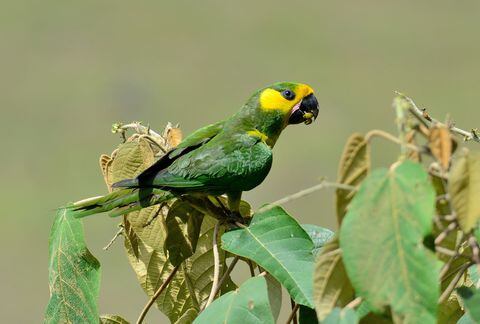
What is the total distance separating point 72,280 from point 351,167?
89 centimetres

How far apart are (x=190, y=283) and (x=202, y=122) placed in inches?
1115

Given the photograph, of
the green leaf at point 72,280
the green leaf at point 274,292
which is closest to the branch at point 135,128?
the green leaf at point 72,280

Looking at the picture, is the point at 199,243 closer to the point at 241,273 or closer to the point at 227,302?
the point at 227,302

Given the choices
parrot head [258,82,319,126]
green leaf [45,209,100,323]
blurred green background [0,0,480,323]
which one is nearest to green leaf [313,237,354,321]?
green leaf [45,209,100,323]

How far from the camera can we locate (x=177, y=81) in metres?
35.3

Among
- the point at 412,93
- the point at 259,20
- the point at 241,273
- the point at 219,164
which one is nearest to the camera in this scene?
the point at 219,164

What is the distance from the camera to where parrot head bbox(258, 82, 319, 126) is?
3.09 meters

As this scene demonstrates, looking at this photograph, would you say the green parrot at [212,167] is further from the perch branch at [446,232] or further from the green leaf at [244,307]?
the perch branch at [446,232]

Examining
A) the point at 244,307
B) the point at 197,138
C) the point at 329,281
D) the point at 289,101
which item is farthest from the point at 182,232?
the point at 289,101

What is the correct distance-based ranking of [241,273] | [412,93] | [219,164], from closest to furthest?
[219,164] < [241,273] < [412,93]

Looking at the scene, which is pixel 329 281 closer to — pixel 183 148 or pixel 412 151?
pixel 412 151

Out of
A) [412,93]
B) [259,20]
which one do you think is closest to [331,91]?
[412,93]

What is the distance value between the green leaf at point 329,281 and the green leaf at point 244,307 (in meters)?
0.25

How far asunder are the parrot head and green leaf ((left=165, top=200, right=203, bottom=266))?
2.48 ft
